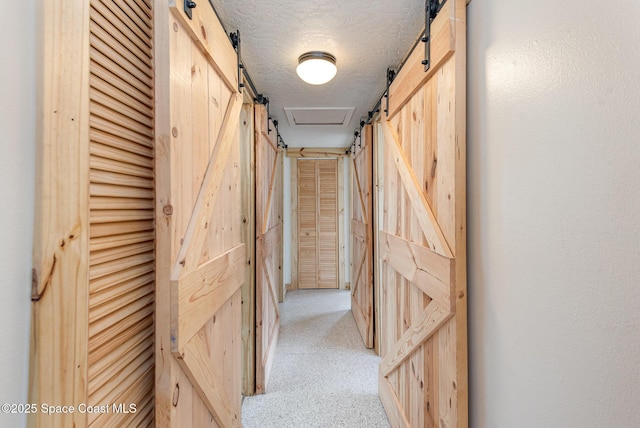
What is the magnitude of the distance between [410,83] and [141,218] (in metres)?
1.44

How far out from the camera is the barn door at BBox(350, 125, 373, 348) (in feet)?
9.80

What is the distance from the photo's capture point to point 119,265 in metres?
0.84

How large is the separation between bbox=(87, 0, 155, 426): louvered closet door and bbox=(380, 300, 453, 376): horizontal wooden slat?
1123 mm

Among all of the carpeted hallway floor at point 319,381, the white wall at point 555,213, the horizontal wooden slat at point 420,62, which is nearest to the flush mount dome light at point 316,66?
the horizontal wooden slat at point 420,62

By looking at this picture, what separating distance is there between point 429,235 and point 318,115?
7.19ft

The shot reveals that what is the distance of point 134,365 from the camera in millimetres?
895

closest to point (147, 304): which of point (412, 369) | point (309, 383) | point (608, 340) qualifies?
point (608, 340)

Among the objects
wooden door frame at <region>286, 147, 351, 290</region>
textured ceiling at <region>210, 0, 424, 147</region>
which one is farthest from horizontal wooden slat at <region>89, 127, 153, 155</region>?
wooden door frame at <region>286, 147, 351, 290</region>

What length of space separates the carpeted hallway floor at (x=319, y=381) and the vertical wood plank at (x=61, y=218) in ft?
5.49

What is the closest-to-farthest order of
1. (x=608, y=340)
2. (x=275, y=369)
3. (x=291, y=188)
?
(x=608, y=340)
(x=275, y=369)
(x=291, y=188)

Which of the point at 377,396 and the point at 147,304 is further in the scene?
the point at 377,396

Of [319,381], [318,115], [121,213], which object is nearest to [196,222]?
[121,213]

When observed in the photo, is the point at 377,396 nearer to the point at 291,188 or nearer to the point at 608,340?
the point at 608,340

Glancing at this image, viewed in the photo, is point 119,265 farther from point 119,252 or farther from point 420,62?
point 420,62
